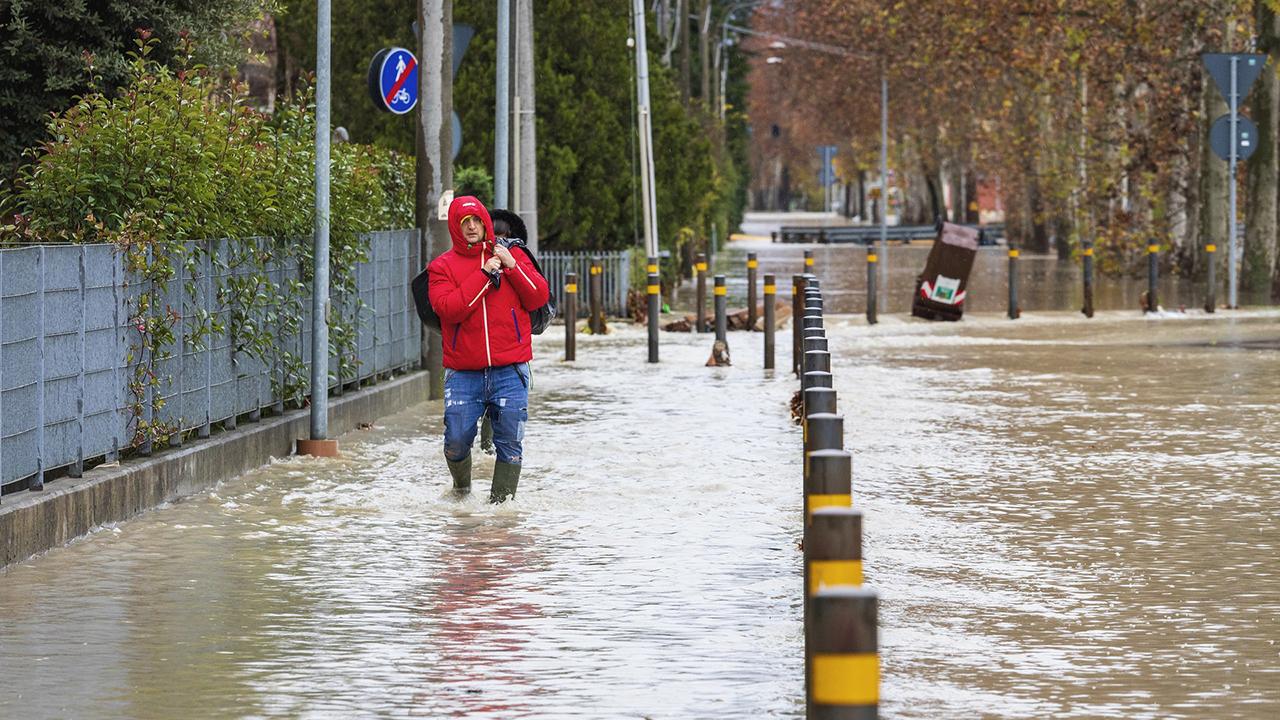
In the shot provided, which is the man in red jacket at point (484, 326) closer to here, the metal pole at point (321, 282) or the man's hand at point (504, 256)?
the man's hand at point (504, 256)

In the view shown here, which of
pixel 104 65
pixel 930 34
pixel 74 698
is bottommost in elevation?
pixel 74 698

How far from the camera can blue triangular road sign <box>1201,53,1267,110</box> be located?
104ft

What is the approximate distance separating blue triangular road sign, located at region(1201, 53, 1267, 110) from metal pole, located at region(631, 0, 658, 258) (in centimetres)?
794

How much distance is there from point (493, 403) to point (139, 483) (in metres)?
1.90

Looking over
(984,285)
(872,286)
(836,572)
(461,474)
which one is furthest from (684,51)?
(836,572)

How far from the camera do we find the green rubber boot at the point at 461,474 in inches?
509

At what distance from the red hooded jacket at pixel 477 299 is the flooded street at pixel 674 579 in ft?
2.85

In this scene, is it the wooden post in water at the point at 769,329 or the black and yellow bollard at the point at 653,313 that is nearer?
the wooden post in water at the point at 769,329

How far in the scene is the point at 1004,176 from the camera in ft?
237

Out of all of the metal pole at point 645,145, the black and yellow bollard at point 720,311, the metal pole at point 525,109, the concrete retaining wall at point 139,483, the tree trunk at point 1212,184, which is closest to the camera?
the concrete retaining wall at point 139,483

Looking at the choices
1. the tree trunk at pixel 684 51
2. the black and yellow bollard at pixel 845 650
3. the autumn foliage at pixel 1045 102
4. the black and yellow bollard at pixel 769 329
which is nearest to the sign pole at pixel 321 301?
the black and yellow bollard at pixel 769 329

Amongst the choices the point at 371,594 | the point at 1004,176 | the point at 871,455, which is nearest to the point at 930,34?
the point at 1004,176

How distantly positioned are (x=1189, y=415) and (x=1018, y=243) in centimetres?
5625

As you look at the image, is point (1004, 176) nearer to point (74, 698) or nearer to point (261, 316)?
point (261, 316)
